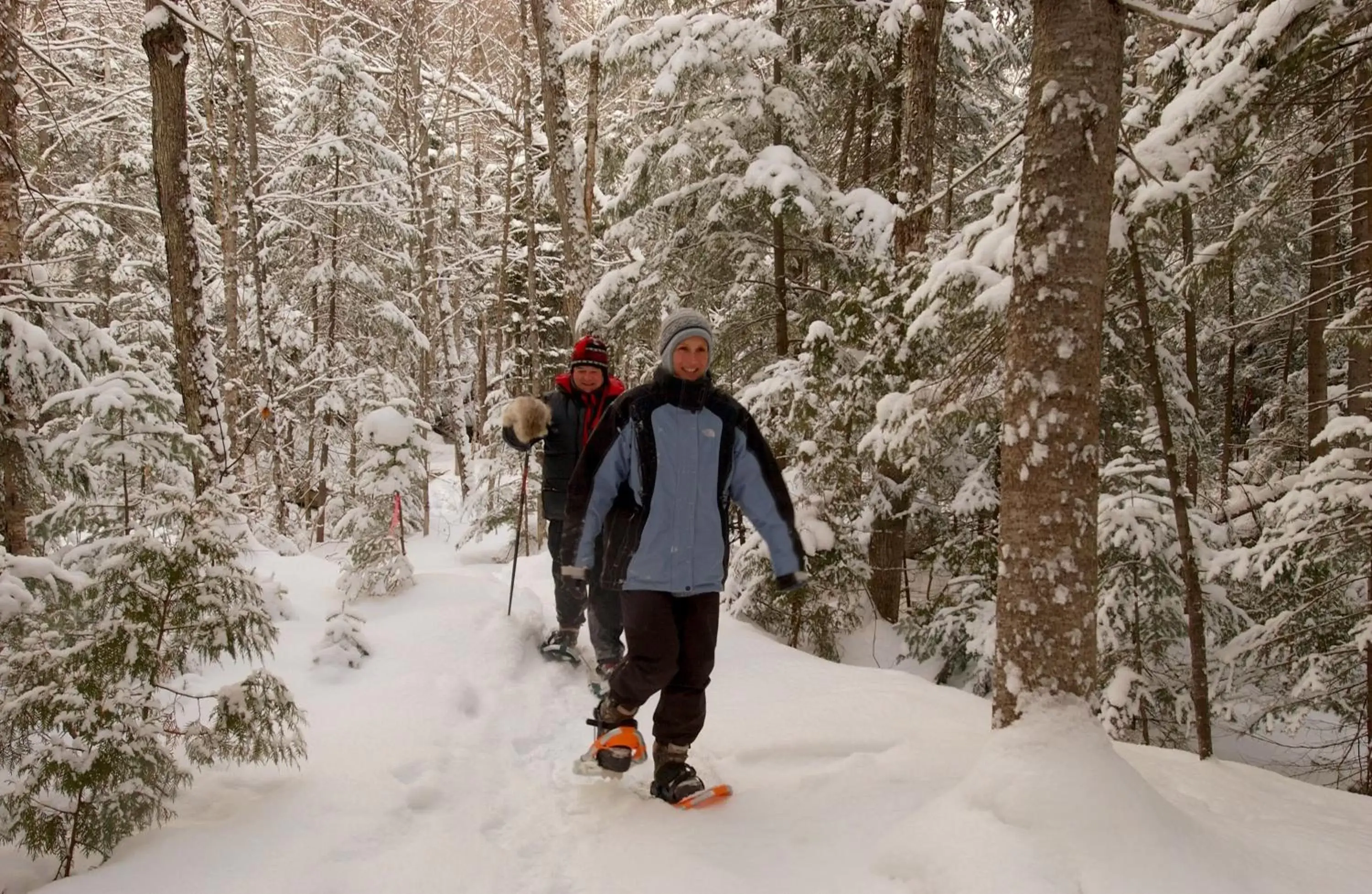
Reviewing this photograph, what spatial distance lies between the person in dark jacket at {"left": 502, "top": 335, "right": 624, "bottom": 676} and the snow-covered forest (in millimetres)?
1702

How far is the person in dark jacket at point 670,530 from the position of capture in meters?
3.57

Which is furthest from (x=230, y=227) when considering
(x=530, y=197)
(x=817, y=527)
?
(x=817, y=527)

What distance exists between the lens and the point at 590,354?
5402 mm

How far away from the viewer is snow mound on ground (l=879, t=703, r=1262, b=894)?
2.54m

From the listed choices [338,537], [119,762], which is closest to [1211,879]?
[119,762]

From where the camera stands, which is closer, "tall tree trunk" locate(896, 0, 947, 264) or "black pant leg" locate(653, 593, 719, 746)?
"black pant leg" locate(653, 593, 719, 746)

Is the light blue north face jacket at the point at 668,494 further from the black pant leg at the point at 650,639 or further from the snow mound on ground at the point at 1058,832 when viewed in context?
the snow mound on ground at the point at 1058,832

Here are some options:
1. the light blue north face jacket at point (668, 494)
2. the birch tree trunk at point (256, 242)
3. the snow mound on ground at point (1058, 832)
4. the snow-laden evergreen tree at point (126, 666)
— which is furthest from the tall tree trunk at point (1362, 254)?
the birch tree trunk at point (256, 242)

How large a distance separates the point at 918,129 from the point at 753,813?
310 inches

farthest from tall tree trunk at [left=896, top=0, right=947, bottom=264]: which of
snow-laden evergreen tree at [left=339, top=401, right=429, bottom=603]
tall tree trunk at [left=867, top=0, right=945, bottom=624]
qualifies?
snow-laden evergreen tree at [left=339, top=401, right=429, bottom=603]

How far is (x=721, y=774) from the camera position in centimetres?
390

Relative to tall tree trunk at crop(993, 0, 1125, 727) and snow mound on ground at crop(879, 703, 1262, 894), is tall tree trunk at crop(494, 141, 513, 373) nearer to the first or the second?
tall tree trunk at crop(993, 0, 1125, 727)

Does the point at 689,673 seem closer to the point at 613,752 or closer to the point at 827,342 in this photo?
the point at 613,752

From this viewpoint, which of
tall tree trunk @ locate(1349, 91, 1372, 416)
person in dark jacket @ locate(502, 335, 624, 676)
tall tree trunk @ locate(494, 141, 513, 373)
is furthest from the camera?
tall tree trunk @ locate(494, 141, 513, 373)
